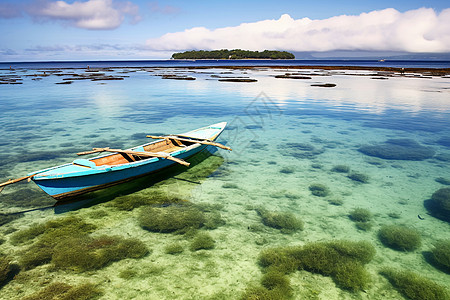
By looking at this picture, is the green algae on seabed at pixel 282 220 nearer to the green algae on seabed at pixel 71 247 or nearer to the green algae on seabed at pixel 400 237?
the green algae on seabed at pixel 400 237

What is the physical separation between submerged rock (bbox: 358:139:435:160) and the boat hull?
39.5 ft

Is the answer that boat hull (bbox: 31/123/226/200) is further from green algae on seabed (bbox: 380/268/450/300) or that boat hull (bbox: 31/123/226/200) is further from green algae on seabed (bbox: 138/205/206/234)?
green algae on seabed (bbox: 380/268/450/300)

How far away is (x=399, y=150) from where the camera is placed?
15055 millimetres

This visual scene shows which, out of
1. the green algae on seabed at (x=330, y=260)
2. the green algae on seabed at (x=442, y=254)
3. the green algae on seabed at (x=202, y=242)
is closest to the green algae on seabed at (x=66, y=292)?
the green algae on seabed at (x=202, y=242)

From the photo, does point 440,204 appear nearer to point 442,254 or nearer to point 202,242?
point 442,254

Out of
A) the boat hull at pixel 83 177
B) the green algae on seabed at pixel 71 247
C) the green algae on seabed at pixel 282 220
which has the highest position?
the boat hull at pixel 83 177

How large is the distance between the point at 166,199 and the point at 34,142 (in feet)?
37.9

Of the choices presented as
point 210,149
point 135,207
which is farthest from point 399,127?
point 135,207

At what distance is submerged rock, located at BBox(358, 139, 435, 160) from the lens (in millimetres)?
14089

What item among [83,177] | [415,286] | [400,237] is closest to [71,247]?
[83,177]

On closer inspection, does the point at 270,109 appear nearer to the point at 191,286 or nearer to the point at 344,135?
the point at 344,135

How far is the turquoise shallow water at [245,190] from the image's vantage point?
609 centimetres

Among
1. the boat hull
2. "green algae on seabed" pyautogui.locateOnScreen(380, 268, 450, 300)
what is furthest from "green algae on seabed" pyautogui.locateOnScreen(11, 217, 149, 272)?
"green algae on seabed" pyautogui.locateOnScreen(380, 268, 450, 300)

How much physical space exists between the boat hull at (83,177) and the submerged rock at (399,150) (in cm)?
1203
